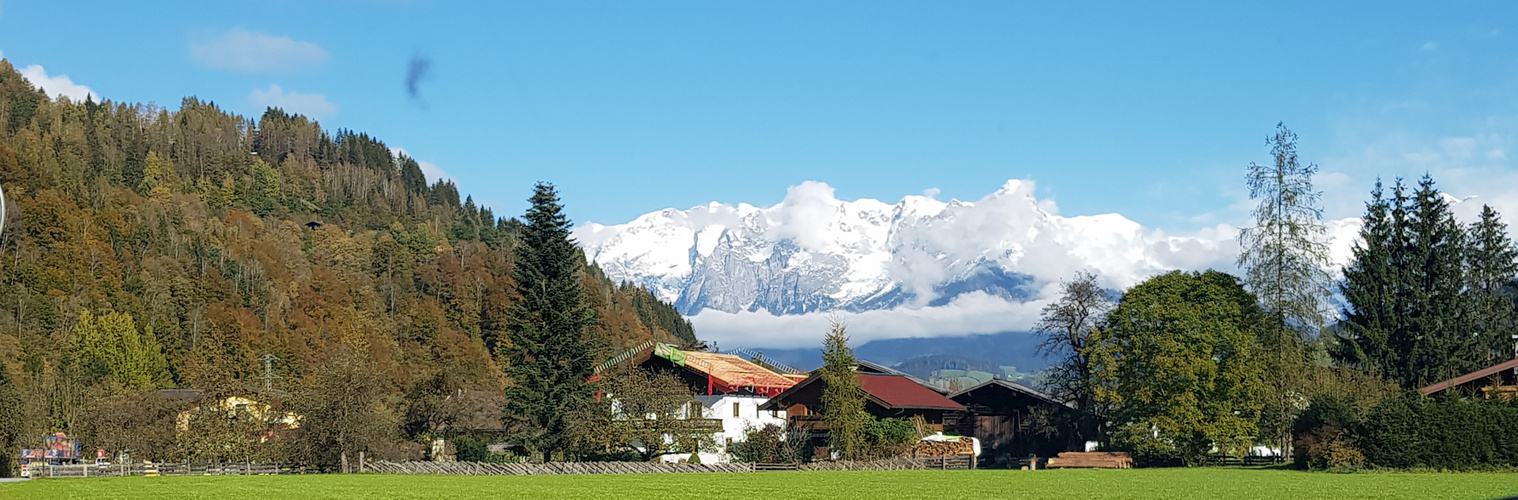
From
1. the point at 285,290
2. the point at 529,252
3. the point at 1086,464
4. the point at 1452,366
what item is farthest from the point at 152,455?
the point at 285,290

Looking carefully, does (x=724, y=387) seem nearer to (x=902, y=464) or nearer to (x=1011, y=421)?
(x=1011, y=421)

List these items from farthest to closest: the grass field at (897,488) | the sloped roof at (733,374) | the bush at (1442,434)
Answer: the sloped roof at (733,374)
the bush at (1442,434)
the grass field at (897,488)

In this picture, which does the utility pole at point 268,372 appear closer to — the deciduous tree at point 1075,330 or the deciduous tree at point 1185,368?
the deciduous tree at point 1075,330

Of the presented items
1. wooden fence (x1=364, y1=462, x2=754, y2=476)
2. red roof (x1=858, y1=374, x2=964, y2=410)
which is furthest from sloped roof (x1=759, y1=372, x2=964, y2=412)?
wooden fence (x1=364, y1=462, x2=754, y2=476)

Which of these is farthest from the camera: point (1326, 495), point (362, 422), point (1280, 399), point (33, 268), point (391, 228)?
point (391, 228)

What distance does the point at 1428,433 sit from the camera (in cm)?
4309

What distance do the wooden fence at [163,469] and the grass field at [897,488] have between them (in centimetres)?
1632

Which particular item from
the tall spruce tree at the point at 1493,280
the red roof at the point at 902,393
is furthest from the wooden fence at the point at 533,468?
the tall spruce tree at the point at 1493,280

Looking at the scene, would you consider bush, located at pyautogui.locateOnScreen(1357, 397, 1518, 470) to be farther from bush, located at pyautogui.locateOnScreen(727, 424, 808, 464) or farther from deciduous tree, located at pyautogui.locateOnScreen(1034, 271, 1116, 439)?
bush, located at pyautogui.locateOnScreen(727, 424, 808, 464)

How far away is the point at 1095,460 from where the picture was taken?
5591 centimetres

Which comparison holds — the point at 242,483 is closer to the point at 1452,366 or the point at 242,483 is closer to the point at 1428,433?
the point at 1428,433

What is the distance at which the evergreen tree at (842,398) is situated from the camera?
60469 mm

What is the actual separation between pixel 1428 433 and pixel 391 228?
530ft

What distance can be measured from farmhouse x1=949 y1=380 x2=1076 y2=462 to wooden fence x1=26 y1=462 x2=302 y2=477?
3513 centimetres
